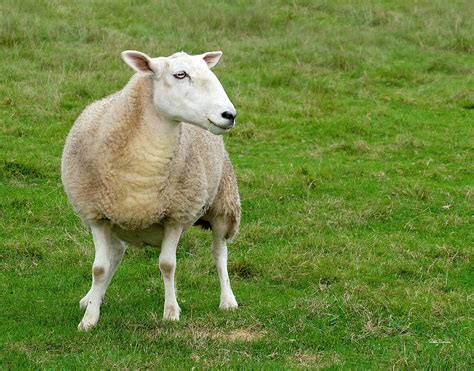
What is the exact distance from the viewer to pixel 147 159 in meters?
6.01

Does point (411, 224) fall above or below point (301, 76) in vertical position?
above

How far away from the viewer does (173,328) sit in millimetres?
5988

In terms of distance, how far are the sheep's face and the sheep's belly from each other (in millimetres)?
805

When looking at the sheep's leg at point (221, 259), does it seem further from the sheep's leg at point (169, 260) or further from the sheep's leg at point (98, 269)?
A: the sheep's leg at point (98, 269)

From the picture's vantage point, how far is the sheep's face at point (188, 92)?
18.9 ft

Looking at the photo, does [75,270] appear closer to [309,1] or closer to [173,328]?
[173,328]

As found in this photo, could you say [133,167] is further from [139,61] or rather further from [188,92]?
[139,61]

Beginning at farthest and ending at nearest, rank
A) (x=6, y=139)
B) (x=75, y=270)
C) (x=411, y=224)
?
(x=6, y=139) < (x=411, y=224) < (x=75, y=270)

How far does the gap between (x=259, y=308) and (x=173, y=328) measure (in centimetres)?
95

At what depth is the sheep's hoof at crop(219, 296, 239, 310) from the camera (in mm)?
6816

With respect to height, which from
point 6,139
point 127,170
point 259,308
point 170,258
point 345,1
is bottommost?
point 345,1

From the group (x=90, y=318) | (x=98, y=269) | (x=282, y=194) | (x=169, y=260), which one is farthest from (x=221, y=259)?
(x=282, y=194)

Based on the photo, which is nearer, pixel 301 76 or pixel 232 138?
pixel 232 138

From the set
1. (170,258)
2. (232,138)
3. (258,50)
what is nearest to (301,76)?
(258,50)
